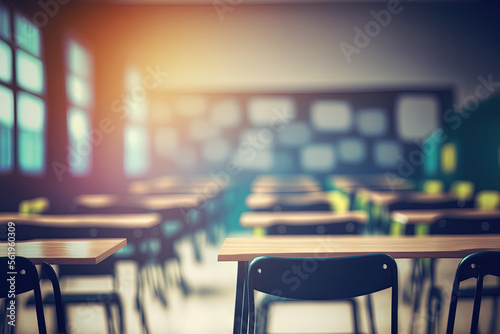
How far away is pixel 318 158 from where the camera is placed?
23.7 ft

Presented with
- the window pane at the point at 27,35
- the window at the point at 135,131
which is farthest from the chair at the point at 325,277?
the window at the point at 135,131

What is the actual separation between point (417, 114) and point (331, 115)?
4.32 ft

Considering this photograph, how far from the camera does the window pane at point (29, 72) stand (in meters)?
4.07

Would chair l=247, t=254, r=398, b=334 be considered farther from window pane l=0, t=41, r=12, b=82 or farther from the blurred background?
the blurred background

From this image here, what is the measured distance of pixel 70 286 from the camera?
3.21 meters

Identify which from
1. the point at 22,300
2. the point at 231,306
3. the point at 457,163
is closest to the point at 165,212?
the point at 231,306

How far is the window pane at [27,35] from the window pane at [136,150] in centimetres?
241

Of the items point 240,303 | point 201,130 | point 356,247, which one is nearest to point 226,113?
point 201,130

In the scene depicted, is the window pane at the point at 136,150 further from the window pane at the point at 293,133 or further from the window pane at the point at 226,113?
the window pane at the point at 293,133

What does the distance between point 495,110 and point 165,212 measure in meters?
3.59

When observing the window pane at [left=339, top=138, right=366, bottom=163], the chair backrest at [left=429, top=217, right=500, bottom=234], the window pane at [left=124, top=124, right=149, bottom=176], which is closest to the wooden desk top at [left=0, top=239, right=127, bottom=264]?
the chair backrest at [left=429, top=217, right=500, bottom=234]

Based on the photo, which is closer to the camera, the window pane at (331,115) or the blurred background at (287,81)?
the blurred background at (287,81)

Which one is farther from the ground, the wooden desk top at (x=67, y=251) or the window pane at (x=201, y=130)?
the window pane at (x=201, y=130)

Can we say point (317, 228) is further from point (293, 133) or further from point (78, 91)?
point (293, 133)
